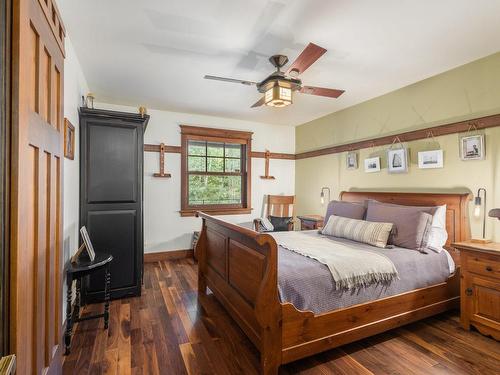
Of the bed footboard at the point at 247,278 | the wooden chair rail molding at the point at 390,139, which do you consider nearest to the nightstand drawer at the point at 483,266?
the wooden chair rail molding at the point at 390,139

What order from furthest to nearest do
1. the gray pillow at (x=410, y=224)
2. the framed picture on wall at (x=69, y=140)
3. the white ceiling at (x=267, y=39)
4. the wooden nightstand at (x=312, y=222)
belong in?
1. the wooden nightstand at (x=312, y=222)
2. the gray pillow at (x=410, y=224)
3. the framed picture on wall at (x=69, y=140)
4. the white ceiling at (x=267, y=39)

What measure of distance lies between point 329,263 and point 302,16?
192cm

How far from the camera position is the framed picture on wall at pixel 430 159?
3.17 meters

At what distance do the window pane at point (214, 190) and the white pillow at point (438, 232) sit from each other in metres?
3.36

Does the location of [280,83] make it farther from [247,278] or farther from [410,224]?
[410,224]

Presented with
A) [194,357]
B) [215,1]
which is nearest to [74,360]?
[194,357]

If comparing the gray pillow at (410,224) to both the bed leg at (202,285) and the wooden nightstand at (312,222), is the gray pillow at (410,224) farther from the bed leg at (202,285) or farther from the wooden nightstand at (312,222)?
the bed leg at (202,285)

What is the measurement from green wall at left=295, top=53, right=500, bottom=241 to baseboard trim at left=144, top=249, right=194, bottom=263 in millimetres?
2501

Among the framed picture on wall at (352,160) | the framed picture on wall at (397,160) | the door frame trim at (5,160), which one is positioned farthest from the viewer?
the framed picture on wall at (352,160)

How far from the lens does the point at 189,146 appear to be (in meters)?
5.01

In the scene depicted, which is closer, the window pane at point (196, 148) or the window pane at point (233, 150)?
the window pane at point (196, 148)

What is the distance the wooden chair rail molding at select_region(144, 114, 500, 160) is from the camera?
2795 mm

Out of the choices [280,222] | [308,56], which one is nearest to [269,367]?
[308,56]

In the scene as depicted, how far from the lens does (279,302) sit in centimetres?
184
